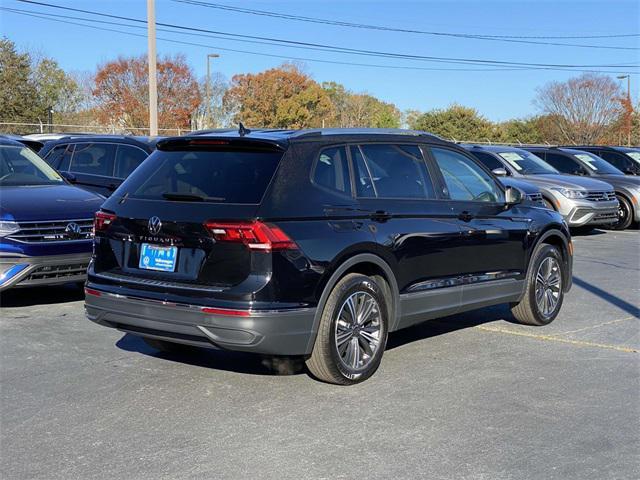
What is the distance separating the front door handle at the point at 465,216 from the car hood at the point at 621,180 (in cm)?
1158

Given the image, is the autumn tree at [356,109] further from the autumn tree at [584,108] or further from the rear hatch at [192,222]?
the rear hatch at [192,222]

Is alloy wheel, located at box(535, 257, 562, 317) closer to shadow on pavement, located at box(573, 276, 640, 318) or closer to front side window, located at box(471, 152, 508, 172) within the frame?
shadow on pavement, located at box(573, 276, 640, 318)

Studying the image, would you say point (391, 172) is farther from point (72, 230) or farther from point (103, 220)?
point (72, 230)

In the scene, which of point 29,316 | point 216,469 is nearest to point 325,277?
point 216,469

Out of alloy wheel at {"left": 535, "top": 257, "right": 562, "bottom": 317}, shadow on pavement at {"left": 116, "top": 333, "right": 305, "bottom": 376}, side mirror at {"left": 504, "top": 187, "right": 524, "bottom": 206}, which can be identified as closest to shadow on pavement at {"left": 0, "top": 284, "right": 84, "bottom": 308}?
shadow on pavement at {"left": 116, "top": 333, "right": 305, "bottom": 376}

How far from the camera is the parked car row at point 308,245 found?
4.80 metres

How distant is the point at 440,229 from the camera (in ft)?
19.9

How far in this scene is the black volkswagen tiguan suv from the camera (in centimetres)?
479

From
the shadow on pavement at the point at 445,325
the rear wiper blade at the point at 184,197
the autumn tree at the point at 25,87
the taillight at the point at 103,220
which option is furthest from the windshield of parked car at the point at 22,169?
the autumn tree at the point at 25,87

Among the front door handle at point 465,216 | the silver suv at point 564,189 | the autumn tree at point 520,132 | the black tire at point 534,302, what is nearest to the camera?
the front door handle at point 465,216

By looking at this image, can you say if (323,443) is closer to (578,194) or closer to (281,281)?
(281,281)

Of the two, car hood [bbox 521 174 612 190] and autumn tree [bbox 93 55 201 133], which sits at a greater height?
autumn tree [bbox 93 55 201 133]

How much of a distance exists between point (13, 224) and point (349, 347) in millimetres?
3942

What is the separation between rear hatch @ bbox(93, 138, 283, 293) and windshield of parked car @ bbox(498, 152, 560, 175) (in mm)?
11268
